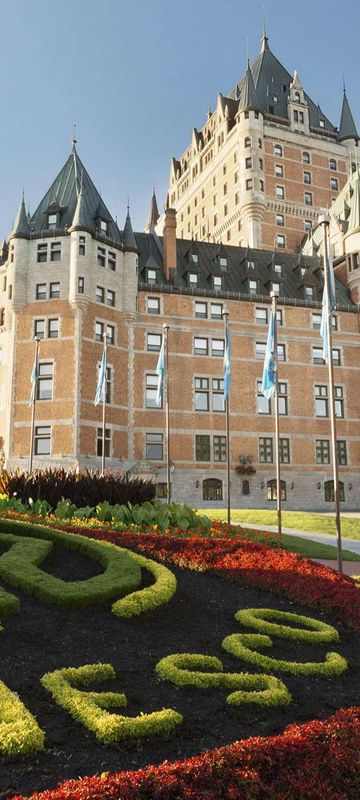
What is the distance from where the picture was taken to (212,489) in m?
45.5

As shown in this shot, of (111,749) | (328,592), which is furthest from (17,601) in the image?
(328,592)

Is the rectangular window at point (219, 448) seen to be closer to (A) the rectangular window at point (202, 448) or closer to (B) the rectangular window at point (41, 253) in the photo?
(A) the rectangular window at point (202, 448)

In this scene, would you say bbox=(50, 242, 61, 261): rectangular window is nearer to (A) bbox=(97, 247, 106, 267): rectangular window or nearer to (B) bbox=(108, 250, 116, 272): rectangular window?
(A) bbox=(97, 247, 106, 267): rectangular window

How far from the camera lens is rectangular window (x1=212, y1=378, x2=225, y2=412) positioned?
155ft

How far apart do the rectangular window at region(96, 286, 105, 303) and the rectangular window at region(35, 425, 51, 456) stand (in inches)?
385

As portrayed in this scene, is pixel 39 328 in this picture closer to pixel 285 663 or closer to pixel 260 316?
pixel 260 316

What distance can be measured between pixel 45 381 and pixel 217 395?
1299 cm

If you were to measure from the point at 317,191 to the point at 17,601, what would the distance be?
7246cm

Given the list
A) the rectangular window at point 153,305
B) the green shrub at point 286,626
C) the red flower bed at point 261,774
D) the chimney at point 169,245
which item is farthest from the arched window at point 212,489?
the red flower bed at point 261,774

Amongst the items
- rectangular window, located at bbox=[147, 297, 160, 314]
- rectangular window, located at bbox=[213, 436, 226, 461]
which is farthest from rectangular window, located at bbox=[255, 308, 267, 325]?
rectangular window, located at bbox=[213, 436, 226, 461]

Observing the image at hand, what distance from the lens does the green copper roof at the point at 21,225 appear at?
44.6 metres

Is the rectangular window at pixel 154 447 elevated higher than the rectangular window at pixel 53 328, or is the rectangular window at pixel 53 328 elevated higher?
the rectangular window at pixel 53 328

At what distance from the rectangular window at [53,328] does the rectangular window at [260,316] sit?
631 inches

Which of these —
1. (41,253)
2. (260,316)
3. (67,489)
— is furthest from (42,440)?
(67,489)
